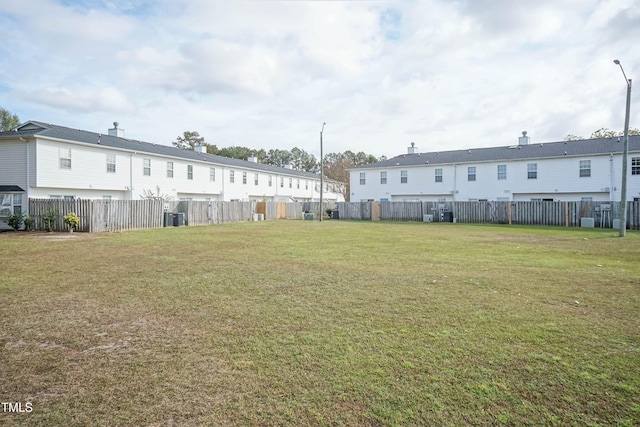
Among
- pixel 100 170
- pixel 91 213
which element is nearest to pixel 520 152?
pixel 91 213

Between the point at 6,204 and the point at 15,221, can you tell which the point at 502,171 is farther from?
the point at 6,204

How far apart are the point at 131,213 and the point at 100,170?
599 cm

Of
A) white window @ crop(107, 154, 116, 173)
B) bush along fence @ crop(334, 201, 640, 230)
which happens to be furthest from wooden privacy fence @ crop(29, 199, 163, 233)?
bush along fence @ crop(334, 201, 640, 230)

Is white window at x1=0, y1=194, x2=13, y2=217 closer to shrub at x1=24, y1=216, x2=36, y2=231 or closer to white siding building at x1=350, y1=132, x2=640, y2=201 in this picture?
shrub at x1=24, y1=216, x2=36, y2=231

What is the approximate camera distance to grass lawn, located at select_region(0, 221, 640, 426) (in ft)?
9.84

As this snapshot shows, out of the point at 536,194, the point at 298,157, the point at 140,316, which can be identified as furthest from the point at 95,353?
the point at 298,157

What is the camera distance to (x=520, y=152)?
34312 mm

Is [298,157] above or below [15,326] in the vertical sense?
above

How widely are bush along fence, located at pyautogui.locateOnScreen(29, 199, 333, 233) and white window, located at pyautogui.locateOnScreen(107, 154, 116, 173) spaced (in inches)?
192

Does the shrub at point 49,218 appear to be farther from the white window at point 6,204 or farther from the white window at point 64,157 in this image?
the white window at point 64,157

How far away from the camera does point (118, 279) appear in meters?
7.80

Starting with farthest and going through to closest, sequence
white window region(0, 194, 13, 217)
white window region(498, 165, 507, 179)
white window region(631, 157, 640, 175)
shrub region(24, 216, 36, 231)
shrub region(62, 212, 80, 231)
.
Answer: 1. white window region(498, 165, 507, 179)
2. white window region(631, 157, 640, 175)
3. white window region(0, 194, 13, 217)
4. shrub region(24, 216, 36, 231)
5. shrub region(62, 212, 80, 231)

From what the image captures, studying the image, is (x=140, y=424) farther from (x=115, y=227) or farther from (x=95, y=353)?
(x=115, y=227)

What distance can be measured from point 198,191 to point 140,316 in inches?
1244
